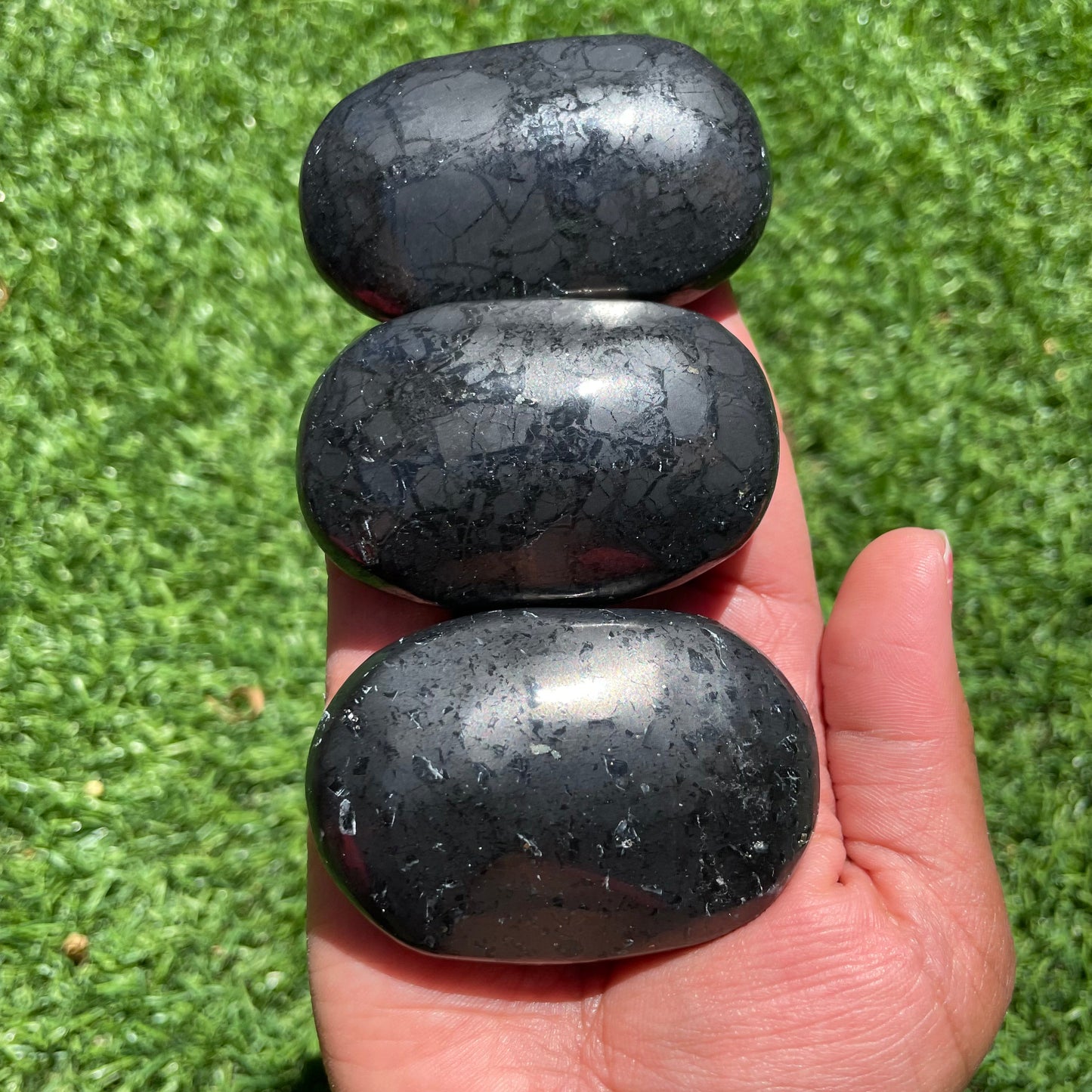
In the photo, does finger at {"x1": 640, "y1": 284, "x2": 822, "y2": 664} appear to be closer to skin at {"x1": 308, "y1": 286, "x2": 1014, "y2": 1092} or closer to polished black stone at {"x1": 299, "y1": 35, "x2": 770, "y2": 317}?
skin at {"x1": 308, "y1": 286, "x2": 1014, "y2": 1092}

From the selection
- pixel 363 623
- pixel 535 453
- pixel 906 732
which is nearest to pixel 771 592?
pixel 906 732

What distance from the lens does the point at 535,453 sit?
4.86 feet

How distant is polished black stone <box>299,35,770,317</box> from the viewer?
5.19ft

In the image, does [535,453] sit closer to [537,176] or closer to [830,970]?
[537,176]

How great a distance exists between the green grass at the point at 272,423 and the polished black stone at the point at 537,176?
97 centimetres

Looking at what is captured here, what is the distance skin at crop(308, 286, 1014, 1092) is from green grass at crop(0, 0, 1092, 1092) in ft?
2.28

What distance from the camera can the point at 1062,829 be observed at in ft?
7.39

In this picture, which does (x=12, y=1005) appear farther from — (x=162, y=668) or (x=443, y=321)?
(x=443, y=321)

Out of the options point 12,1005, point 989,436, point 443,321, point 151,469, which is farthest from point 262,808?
point 989,436

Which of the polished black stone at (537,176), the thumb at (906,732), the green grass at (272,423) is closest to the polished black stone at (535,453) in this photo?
the polished black stone at (537,176)

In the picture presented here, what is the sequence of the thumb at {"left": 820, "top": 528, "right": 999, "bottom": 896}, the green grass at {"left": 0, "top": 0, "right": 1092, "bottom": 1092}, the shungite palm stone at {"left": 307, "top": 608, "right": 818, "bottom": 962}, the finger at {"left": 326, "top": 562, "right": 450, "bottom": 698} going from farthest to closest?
1. the green grass at {"left": 0, "top": 0, "right": 1092, "bottom": 1092}
2. the finger at {"left": 326, "top": 562, "right": 450, "bottom": 698}
3. the thumb at {"left": 820, "top": 528, "right": 999, "bottom": 896}
4. the shungite palm stone at {"left": 307, "top": 608, "right": 818, "bottom": 962}

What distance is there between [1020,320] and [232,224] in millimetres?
1912

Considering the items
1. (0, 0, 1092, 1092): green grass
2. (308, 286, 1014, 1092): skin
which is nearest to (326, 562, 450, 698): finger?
(308, 286, 1014, 1092): skin

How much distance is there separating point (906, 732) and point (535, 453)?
680 millimetres
